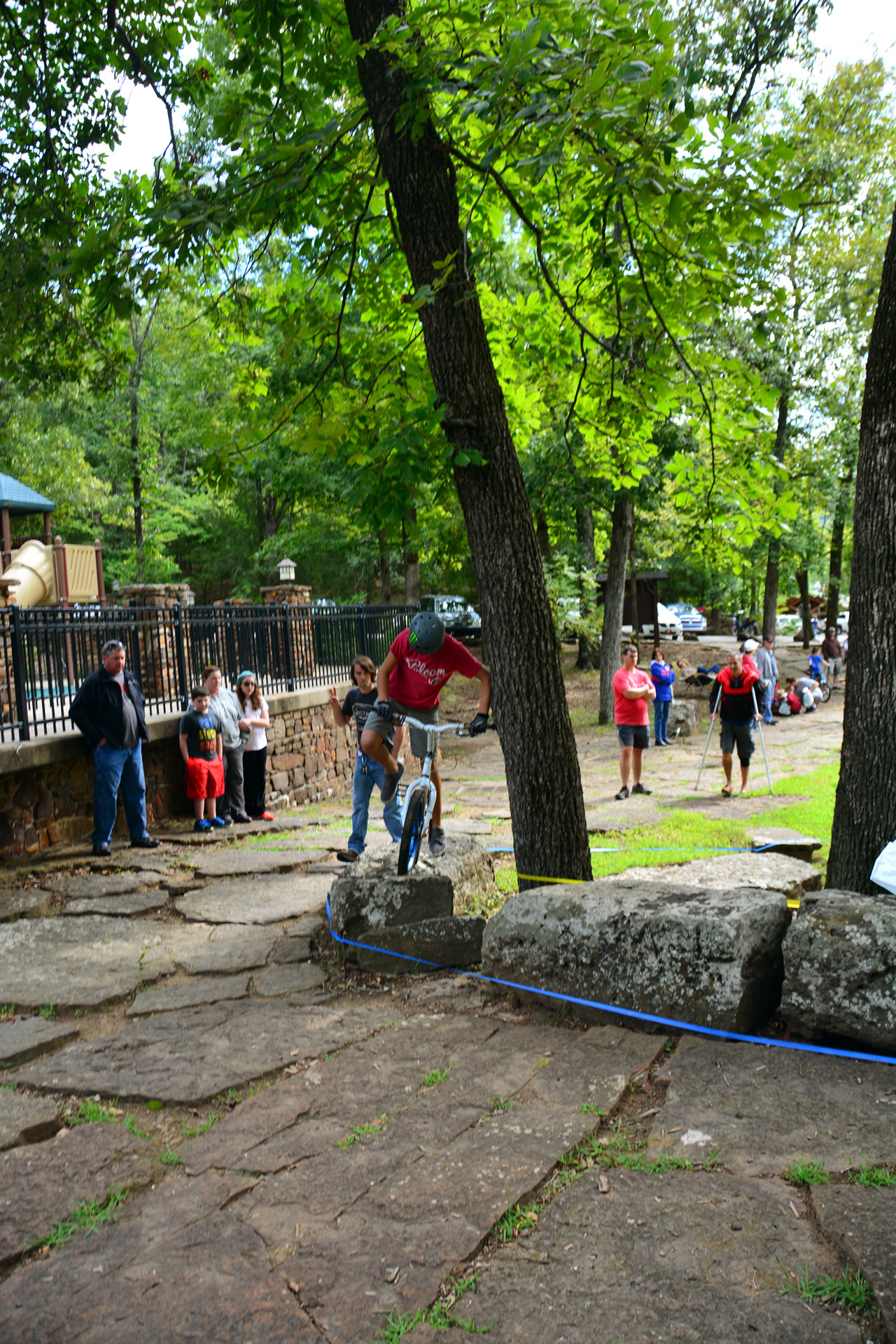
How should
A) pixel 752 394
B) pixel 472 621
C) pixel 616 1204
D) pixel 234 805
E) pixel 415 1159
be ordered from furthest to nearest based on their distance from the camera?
pixel 472 621 → pixel 234 805 → pixel 752 394 → pixel 415 1159 → pixel 616 1204

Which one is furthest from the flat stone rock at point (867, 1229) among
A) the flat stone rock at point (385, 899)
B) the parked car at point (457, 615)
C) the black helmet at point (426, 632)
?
the parked car at point (457, 615)

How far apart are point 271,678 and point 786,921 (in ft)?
31.8

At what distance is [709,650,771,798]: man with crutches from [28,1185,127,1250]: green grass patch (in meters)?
10.0

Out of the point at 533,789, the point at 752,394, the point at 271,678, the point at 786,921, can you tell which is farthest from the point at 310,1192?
the point at 271,678

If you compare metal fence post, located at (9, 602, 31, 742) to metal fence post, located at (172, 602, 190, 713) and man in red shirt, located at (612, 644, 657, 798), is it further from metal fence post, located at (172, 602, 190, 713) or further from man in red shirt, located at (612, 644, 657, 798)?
man in red shirt, located at (612, 644, 657, 798)

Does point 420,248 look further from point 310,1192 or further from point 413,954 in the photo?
point 310,1192

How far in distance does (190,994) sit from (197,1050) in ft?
2.77

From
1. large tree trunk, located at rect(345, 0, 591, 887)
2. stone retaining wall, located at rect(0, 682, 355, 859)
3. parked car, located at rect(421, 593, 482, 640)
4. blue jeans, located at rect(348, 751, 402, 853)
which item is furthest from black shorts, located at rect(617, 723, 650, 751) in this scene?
parked car, located at rect(421, 593, 482, 640)

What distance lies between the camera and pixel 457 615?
1328 inches

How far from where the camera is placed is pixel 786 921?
12.6 ft

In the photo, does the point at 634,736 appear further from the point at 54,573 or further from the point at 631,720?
the point at 54,573

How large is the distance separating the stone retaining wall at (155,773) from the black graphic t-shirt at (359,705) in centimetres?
203

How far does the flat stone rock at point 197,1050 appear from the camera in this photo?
12.0 feet

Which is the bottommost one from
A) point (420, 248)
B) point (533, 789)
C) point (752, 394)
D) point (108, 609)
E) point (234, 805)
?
point (234, 805)
